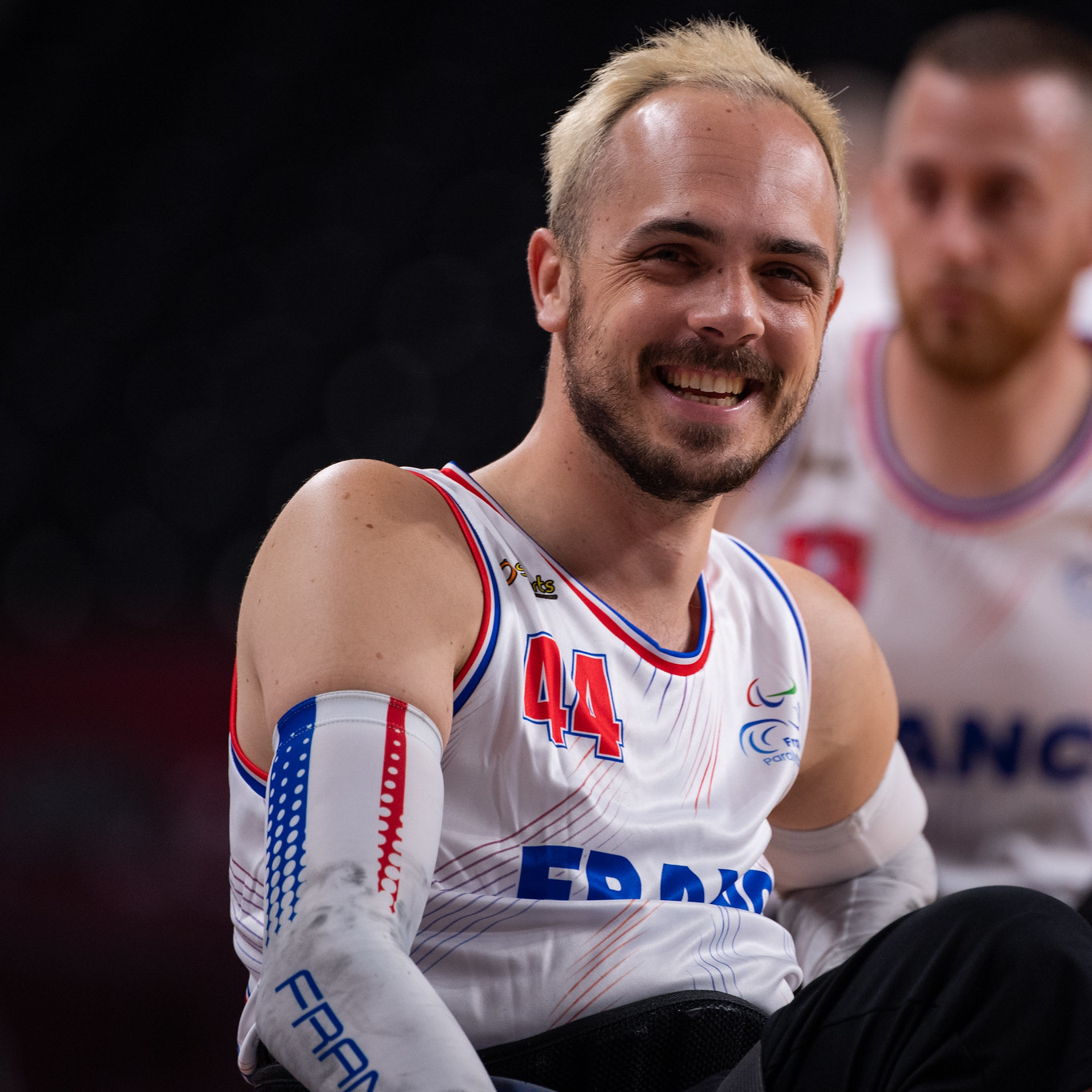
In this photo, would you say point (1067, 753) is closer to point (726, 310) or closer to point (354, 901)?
point (726, 310)

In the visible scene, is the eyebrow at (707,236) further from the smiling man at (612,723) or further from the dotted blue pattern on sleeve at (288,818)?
the dotted blue pattern on sleeve at (288,818)

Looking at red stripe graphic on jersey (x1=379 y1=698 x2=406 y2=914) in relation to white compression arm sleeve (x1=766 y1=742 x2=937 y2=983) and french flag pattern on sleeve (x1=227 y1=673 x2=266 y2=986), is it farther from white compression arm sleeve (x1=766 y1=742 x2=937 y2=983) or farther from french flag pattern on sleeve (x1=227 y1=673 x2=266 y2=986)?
white compression arm sleeve (x1=766 y1=742 x2=937 y2=983)

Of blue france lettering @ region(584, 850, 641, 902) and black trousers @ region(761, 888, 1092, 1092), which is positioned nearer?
black trousers @ region(761, 888, 1092, 1092)

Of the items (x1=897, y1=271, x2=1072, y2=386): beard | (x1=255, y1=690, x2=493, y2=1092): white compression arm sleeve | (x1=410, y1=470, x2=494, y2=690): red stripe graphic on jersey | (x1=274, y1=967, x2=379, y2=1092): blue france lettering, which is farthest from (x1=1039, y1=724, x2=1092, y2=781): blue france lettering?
(x1=274, y1=967, x2=379, y2=1092): blue france lettering

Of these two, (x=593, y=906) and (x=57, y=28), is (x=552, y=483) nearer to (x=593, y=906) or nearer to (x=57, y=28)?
(x=593, y=906)

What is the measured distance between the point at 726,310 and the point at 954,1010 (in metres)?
0.57

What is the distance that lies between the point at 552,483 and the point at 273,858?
1.50 feet

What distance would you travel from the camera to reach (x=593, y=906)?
39.7 inches

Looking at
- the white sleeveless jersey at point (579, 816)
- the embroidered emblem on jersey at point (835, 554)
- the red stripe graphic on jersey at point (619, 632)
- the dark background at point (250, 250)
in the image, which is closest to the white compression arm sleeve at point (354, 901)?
the white sleeveless jersey at point (579, 816)

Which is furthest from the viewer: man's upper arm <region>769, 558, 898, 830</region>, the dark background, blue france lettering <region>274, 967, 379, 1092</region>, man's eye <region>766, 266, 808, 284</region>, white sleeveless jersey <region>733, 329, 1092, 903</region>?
the dark background

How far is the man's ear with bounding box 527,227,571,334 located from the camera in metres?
1.21

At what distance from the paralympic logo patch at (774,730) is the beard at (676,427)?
0.21 metres

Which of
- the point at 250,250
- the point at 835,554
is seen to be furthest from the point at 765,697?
the point at 250,250

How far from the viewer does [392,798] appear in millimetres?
845
